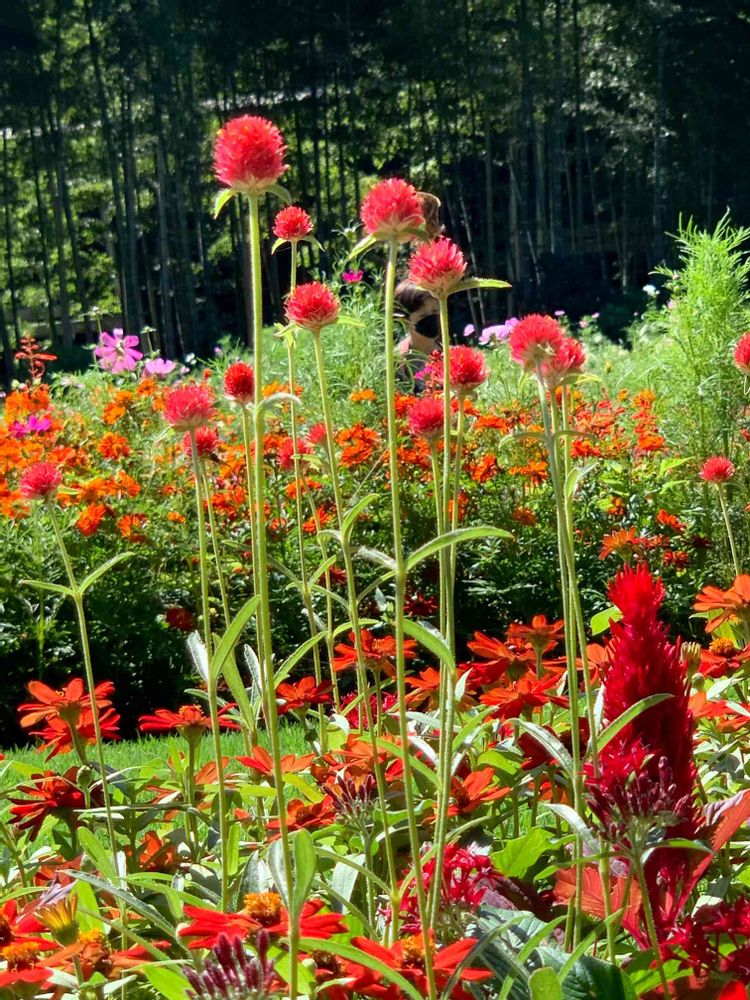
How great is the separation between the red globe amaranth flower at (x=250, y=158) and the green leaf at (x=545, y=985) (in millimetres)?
502

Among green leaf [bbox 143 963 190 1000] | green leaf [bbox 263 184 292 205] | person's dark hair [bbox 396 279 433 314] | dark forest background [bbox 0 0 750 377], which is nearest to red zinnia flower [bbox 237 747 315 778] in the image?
green leaf [bbox 143 963 190 1000]

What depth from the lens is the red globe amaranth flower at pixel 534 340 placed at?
34.7 inches

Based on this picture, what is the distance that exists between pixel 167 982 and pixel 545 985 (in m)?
0.25

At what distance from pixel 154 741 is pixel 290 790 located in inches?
37.9

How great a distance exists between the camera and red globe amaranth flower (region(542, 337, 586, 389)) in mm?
914

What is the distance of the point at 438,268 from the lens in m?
0.89

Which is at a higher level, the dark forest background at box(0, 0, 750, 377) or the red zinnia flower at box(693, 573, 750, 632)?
the dark forest background at box(0, 0, 750, 377)

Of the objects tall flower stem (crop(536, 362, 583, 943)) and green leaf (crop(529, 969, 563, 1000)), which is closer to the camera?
green leaf (crop(529, 969, 563, 1000))

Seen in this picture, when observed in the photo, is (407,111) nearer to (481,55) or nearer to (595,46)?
(481,55)

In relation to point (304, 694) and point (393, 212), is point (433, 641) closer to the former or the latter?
point (393, 212)

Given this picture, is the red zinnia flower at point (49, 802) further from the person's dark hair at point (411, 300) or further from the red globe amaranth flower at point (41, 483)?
the person's dark hair at point (411, 300)

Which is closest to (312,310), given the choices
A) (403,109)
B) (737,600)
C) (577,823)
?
(577,823)

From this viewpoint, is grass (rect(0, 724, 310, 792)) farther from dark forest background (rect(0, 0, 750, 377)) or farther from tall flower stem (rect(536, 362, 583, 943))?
dark forest background (rect(0, 0, 750, 377))

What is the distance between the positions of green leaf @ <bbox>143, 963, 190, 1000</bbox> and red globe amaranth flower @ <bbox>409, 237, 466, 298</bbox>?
501mm
